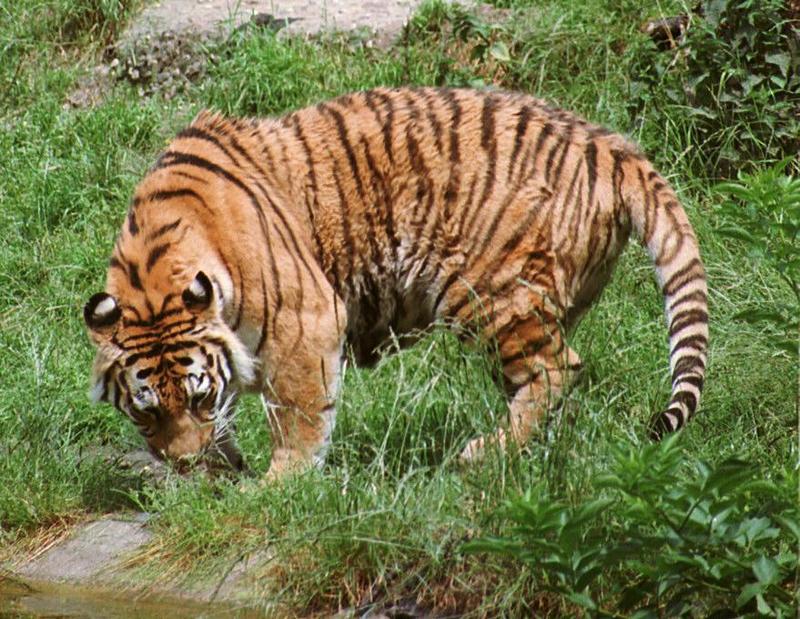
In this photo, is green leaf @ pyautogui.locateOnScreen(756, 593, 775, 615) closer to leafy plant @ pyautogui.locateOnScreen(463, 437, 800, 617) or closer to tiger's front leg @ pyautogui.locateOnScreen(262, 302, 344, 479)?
leafy plant @ pyautogui.locateOnScreen(463, 437, 800, 617)

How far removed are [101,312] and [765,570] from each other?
96.2 inches

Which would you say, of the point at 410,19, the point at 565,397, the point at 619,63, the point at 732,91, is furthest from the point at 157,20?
the point at 565,397

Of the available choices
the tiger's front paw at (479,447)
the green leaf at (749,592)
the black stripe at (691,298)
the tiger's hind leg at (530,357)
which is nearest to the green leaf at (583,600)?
the green leaf at (749,592)

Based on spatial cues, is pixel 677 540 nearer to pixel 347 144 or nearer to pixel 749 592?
pixel 749 592

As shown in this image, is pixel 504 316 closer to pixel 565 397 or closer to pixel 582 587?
pixel 565 397

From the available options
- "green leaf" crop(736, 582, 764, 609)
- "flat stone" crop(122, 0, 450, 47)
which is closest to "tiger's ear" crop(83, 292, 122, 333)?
"green leaf" crop(736, 582, 764, 609)

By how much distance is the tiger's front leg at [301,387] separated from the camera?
542 cm

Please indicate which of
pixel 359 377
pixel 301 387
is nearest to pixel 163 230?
pixel 301 387

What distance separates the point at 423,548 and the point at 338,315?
3.98 ft

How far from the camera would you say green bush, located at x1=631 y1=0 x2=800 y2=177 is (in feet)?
24.4

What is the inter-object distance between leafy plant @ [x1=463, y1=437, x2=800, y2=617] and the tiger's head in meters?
1.60

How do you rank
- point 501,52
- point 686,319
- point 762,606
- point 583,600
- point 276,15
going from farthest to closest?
point 276,15 < point 501,52 < point 686,319 < point 583,600 < point 762,606

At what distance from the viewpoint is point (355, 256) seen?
226 inches

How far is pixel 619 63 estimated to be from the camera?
837cm
